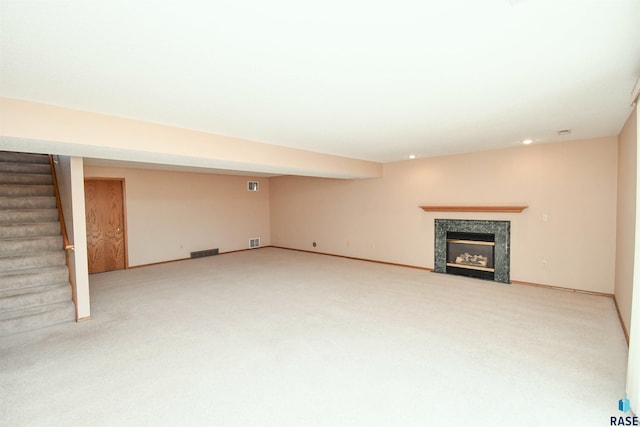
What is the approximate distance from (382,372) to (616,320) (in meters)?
3.16

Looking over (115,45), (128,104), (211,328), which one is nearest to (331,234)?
(211,328)

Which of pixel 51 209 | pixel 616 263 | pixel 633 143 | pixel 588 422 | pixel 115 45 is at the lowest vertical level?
pixel 588 422

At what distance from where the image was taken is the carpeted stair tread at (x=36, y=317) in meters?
3.49

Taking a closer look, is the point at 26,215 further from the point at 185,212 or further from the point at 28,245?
the point at 185,212

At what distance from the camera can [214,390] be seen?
94.2 inches

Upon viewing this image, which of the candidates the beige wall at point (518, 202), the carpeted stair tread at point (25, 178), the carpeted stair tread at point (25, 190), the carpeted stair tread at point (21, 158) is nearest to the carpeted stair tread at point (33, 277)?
the carpeted stair tread at point (25, 190)

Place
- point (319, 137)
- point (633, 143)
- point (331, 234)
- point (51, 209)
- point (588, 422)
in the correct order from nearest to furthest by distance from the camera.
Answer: point (588, 422) < point (633, 143) < point (319, 137) < point (51, 209) < point (331, 234)

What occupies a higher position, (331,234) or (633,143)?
(633,143)

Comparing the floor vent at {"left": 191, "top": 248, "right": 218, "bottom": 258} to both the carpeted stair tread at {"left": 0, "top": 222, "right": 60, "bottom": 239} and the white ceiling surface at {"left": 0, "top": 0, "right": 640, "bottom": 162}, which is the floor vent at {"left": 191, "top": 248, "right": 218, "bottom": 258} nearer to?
the carpeted stair tread at {"left": 0, "top": 222, "right": 60, "bottom": 239}

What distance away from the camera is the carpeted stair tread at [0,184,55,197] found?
4535 mm

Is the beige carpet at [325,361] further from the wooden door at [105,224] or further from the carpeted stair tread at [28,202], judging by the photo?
the wooden door at [105,224]

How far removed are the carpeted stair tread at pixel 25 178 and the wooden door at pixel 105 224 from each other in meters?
1.33

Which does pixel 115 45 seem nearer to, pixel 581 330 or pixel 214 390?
pixel 214 390

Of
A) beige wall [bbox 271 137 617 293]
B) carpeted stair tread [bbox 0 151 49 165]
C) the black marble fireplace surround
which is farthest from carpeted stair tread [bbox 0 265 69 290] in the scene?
the black marble fireplace surround
